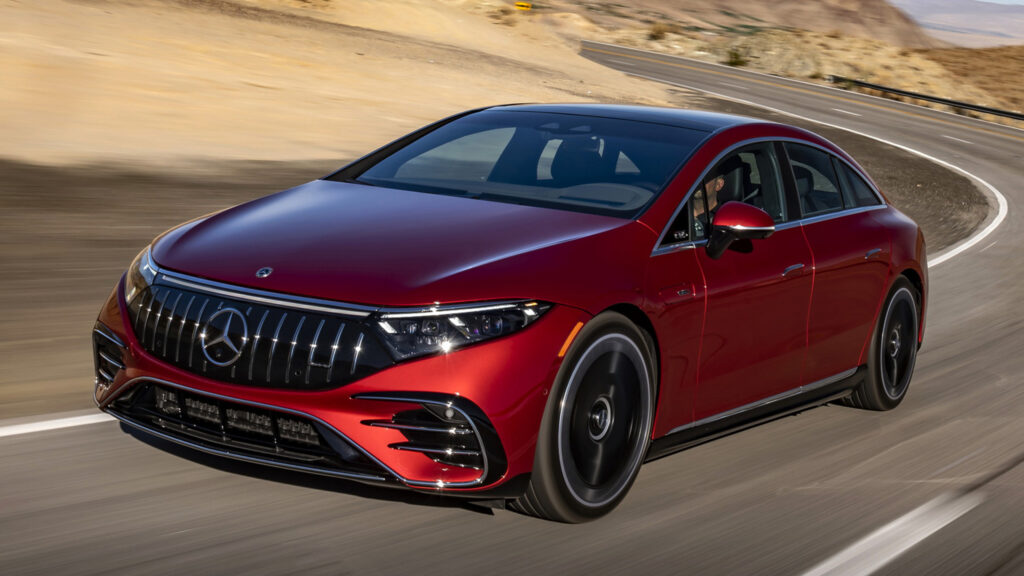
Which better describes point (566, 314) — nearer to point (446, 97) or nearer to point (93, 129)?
point (93, 129)

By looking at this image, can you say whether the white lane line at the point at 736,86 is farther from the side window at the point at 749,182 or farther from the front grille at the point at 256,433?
the front grille at the point at 256,433

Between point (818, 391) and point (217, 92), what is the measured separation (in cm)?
1652

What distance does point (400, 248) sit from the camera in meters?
4.96

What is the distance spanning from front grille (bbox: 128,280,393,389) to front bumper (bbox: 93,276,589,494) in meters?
0.04

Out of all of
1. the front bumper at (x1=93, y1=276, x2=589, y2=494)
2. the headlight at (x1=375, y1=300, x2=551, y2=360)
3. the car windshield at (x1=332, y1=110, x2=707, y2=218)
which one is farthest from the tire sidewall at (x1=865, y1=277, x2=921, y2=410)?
the headlight at (x1=375, y1=300, x2=551, y2=360)

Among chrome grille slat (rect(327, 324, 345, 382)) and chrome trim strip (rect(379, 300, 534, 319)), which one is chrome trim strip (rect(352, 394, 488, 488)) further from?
chrome trim strip (rect(379, 300, 534, 319))

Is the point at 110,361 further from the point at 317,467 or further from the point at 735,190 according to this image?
the point at 735,190

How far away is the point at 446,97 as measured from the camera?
27203 mm

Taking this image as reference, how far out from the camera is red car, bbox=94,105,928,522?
179 inches

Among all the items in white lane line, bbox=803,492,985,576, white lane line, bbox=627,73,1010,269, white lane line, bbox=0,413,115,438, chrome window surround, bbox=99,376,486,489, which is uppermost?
chrome window surround, bbox=99,376,486,489

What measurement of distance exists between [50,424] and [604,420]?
246cm

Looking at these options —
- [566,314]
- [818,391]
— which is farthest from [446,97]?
[566,314]

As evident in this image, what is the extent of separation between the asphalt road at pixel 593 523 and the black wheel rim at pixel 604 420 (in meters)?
0.18

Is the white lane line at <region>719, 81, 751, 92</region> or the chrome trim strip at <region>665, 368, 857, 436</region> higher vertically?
the chrome trim strip at <region>665, 368, 857, 436</region>
